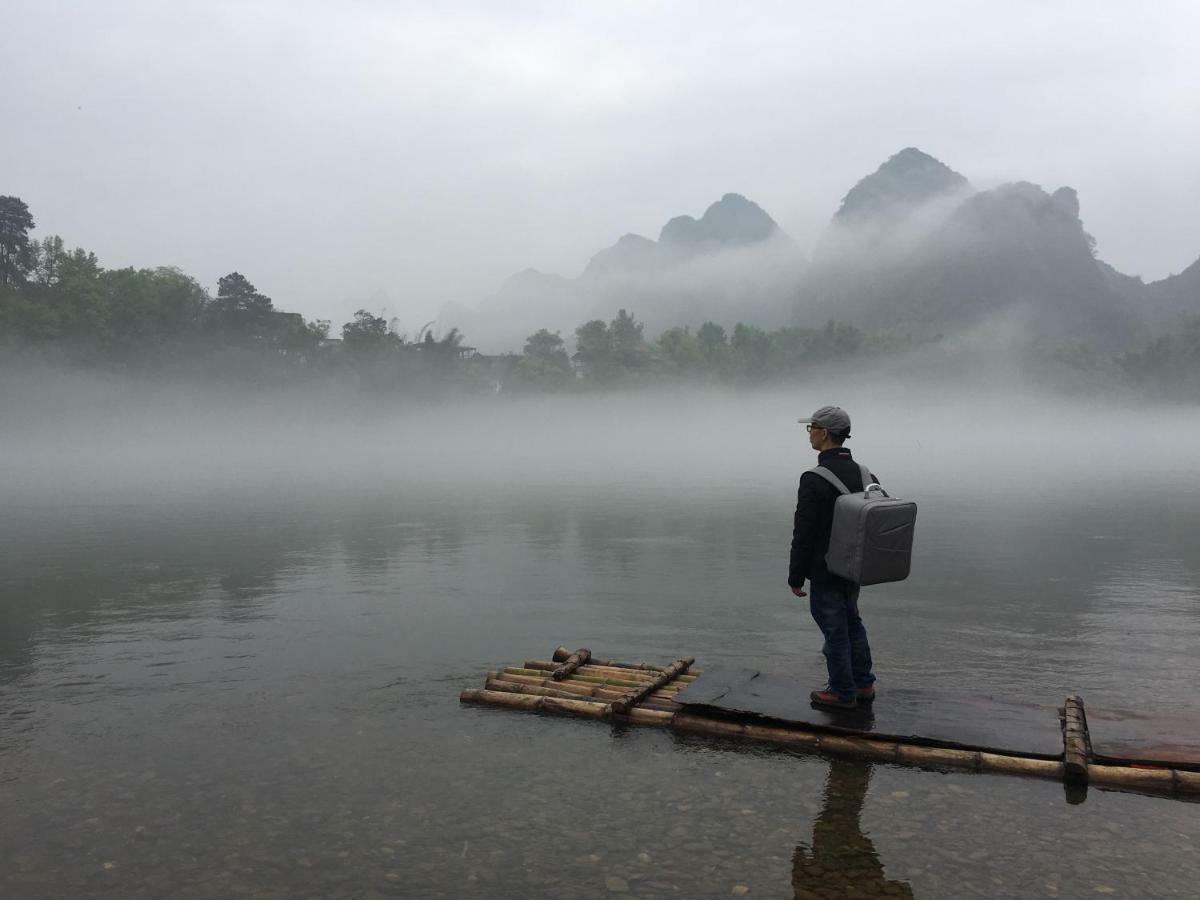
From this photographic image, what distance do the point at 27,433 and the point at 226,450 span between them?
1967 cm

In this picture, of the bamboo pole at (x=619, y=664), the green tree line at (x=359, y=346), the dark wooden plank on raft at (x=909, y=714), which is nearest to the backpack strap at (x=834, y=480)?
the dark wooden plank on raft at (x=909, y=714)

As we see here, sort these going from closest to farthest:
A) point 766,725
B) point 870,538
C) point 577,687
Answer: point 870,538 → point 766,725 → point 577,687

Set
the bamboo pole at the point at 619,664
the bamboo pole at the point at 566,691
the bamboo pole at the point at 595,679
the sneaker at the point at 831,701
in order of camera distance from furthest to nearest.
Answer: the bamboo pole at the point at 619,664 < the bamboo pole at the point at 595,679 < the bamboo pole at the point at 566,691 < the sneaker at the point at 831,701

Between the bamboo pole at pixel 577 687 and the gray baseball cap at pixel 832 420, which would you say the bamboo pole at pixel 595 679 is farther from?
the gray baseball cap at pixel 832 420

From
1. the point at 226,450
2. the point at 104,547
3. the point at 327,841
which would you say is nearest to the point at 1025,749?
the point at 327,841

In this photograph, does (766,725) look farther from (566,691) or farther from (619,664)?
(619,664)

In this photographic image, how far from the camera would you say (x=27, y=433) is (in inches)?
3524

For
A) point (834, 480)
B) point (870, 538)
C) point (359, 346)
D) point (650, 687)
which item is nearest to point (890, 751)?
point (870, 538)

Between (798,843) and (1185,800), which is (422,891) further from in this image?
(1185,800)

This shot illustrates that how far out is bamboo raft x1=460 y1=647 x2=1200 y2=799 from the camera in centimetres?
709

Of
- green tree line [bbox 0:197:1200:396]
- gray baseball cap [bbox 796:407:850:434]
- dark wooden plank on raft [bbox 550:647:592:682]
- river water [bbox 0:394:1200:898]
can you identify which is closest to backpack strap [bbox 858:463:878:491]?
gray baseball cap [bbox 796:407:850:434]

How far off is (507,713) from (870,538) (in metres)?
4.00

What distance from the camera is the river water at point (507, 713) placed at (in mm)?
6191

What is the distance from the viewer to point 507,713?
931 centimetres
